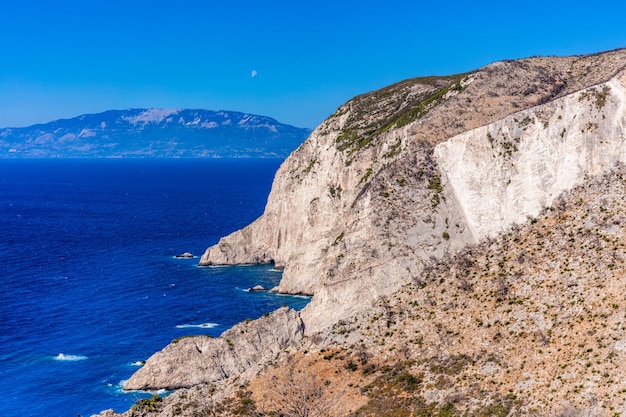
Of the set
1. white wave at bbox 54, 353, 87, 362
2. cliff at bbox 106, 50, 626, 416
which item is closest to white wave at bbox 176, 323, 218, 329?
white wave at bbox 54, 353, 87, 362

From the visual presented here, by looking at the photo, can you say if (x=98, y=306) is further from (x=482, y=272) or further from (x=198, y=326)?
(x=482, y=272)

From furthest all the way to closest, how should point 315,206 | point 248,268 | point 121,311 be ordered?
1. point 248,268
2. point 315,206
3. point 121,311

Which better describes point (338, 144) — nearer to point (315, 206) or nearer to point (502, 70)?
point (315, 206)

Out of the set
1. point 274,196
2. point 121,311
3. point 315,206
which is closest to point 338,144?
point 315,206

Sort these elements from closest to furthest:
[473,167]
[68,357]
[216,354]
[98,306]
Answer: [473,167], [216,354], [68,357], [98,306]

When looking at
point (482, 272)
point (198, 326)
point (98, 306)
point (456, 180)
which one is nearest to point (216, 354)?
point (198, 326)

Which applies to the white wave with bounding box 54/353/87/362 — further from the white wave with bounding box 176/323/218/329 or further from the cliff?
the white wave with bounding box 176/323/218/329

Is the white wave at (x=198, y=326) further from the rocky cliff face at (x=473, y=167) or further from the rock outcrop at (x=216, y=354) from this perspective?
the rocky cliff face at (x=473, y=167)

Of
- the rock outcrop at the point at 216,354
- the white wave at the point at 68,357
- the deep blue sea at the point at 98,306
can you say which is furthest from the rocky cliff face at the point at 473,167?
the white wave at the point at 68,357
